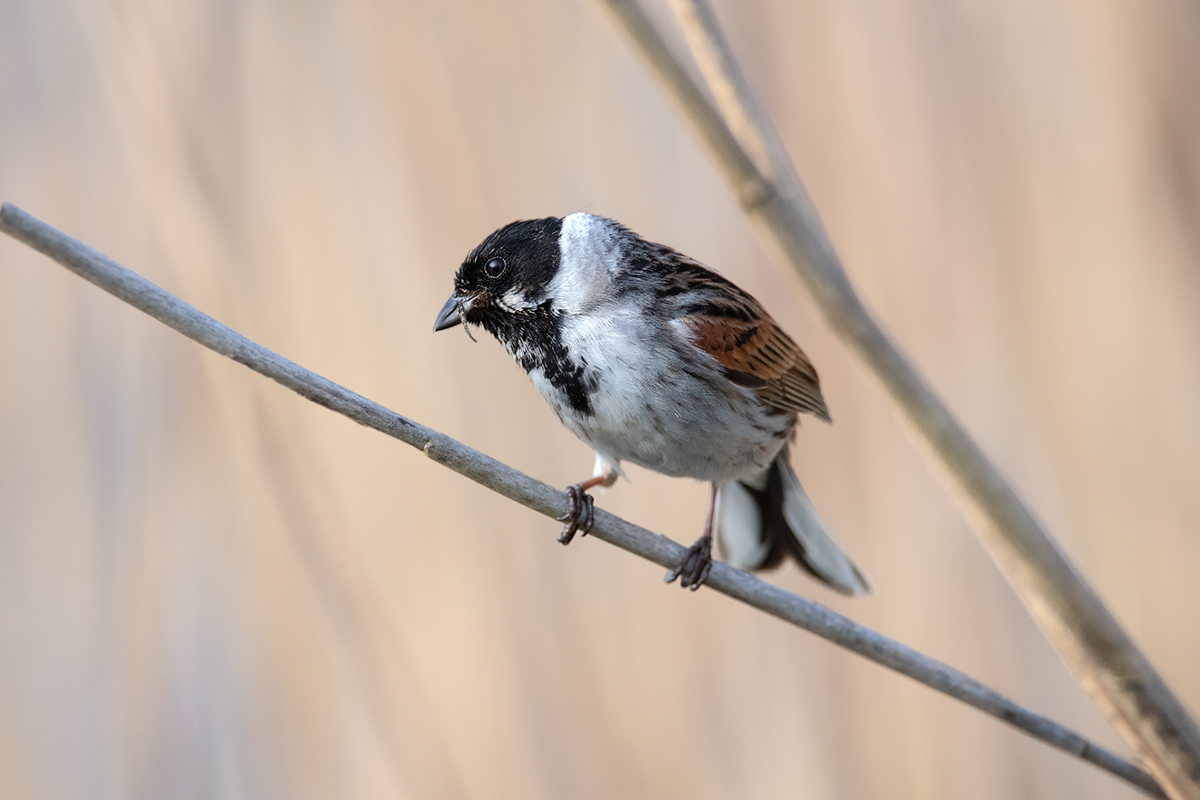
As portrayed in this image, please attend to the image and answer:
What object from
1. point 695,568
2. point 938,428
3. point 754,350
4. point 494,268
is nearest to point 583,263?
point 494,268

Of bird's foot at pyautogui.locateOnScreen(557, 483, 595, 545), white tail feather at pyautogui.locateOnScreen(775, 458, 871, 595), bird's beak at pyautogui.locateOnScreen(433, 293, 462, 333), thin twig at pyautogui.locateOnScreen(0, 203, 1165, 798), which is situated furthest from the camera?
white tail feather at pyautogui.locateOnScreen(775, 458, 871, 595)

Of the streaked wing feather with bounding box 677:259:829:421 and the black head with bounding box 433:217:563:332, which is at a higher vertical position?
the black head with bounding box 433:217:563:332

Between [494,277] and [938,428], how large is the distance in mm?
1014

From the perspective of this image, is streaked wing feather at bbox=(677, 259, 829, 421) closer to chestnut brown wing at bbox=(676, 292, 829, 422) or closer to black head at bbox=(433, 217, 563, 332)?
chestnut brown wing at bbox=(676, 292, 829, 422)

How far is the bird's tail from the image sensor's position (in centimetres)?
217

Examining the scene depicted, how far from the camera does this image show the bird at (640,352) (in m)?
1.83

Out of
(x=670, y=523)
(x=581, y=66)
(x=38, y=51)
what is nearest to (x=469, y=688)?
(x=670, y=523)

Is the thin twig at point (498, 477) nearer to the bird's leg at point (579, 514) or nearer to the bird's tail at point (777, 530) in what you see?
the bird's leg at point (579, 514)

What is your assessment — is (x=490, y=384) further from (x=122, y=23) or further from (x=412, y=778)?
(x=122, y=23)

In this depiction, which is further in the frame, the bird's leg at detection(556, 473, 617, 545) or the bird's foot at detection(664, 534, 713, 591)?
the bird's foot at detection(664, 534, 713, 591)

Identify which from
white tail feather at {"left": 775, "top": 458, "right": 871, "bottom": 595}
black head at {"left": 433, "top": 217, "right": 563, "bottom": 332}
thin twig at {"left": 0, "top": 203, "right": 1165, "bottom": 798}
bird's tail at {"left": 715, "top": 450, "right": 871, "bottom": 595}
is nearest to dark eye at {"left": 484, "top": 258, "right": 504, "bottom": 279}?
black head at {"left": 433, "top": 217, "right": 563, "bottom": 332}

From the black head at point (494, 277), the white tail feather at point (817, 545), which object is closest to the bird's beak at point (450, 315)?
the black head at point (494, 277)

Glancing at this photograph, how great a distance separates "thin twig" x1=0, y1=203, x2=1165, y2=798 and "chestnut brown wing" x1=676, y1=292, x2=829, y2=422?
0.53m

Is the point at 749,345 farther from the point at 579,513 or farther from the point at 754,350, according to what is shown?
the point at 579,513
